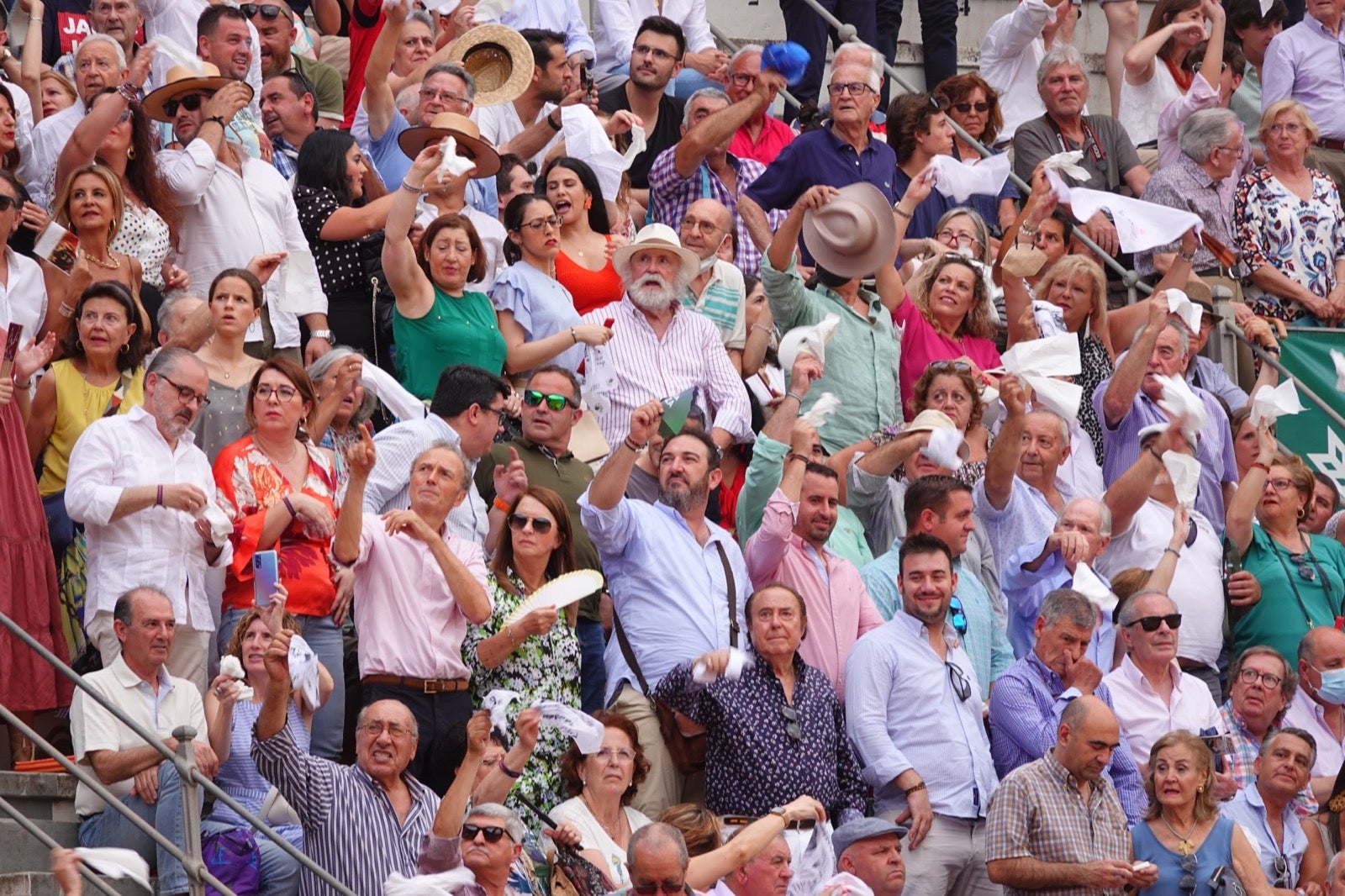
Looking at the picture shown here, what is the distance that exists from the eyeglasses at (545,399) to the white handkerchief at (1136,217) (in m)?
3.49

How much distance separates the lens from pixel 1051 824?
9266mm

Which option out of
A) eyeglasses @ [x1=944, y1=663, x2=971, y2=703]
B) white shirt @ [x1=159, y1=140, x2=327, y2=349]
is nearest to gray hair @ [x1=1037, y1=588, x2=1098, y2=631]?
eyeglasses @ [x1=944, y1=663, x2=971, y2=703]

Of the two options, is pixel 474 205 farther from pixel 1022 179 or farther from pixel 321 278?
pixel 1022 179

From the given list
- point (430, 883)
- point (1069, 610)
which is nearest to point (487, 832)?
point (430, 883)

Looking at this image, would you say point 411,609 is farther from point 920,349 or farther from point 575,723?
point 920,349

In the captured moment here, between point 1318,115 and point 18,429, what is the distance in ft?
30.3

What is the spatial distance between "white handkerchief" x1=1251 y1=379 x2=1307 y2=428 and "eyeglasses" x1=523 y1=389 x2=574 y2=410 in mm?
3978

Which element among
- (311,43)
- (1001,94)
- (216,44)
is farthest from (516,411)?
(1001,94)

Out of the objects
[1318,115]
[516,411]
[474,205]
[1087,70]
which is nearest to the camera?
[516,411]

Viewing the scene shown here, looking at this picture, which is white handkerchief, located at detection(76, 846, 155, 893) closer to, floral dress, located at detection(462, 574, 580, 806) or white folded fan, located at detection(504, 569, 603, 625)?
floral dress, located at detection(462, 574, 580, 806)

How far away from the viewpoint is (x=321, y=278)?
1134 cm

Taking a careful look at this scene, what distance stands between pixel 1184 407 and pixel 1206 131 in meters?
2.72

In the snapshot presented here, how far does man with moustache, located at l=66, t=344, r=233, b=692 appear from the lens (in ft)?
29.0

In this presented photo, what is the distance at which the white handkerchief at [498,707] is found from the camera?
336 inches
